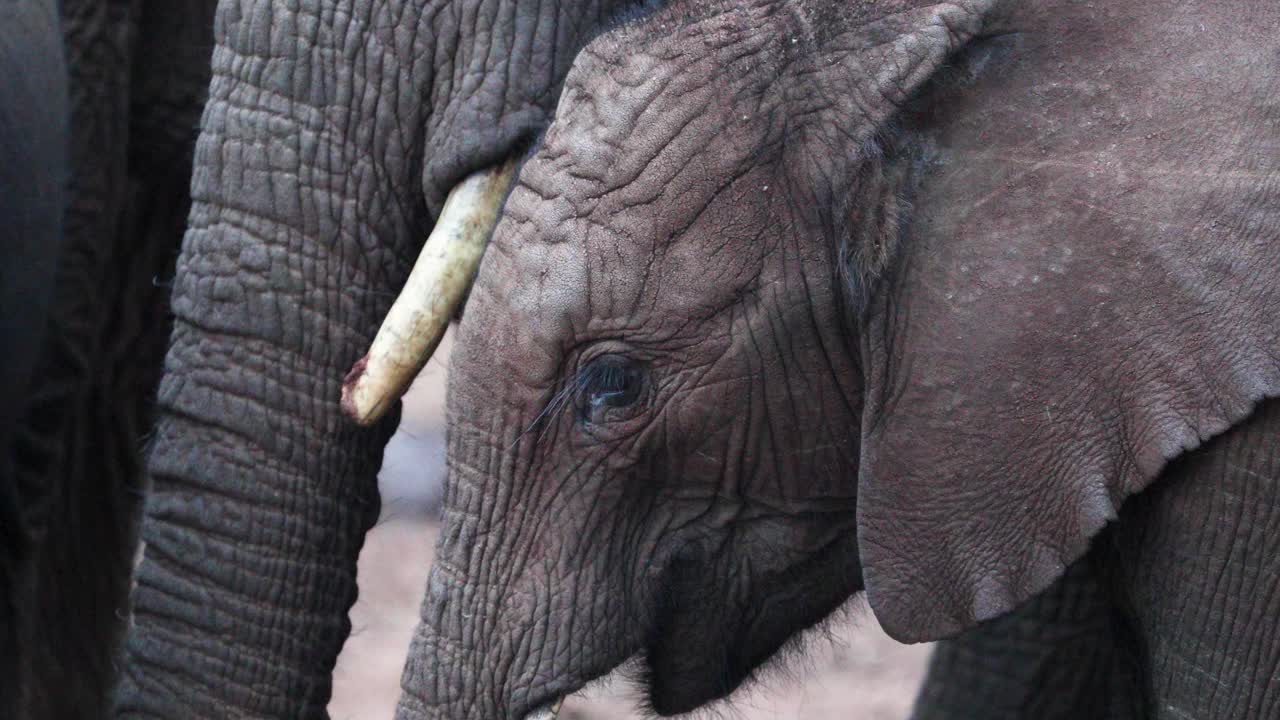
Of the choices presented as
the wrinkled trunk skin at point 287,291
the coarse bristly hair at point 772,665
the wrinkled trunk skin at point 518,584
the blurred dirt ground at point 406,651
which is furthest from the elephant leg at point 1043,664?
the wrinkled trunk skin at point 287,291

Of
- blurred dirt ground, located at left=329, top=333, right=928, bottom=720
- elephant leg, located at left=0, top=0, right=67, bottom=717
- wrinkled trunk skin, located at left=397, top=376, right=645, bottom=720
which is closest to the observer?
wrinkled trunk skin, located at left=397, top=376, right=645, bottom=720

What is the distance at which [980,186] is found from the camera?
2396 mm

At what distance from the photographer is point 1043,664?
3660mm

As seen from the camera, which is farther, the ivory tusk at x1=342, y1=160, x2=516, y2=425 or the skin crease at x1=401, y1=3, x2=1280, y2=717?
the ivory tusk at x1=342, y1=160, x2=516, y2=425

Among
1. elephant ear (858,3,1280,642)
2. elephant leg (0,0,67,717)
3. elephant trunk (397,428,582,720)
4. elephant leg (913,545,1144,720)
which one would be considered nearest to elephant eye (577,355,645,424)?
elephant trunk (397,428,582,720)

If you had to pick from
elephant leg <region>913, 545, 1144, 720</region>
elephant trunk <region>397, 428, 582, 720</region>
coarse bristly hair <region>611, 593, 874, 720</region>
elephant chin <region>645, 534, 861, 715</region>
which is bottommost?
elephant leg <region>913, 545, 1144, 720</region>

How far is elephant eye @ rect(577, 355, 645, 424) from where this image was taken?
2.52 m

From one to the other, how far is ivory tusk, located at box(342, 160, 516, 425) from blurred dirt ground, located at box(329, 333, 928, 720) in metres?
1.80

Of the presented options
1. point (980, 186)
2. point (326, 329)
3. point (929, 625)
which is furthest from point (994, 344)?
point (326, 329)

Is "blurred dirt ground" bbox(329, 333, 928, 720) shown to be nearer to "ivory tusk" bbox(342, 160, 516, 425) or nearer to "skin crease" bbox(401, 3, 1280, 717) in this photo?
"ivory tusk" bbox(342, 160, 516, 425)

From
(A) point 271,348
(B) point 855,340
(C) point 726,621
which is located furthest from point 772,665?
(A) point 271,348

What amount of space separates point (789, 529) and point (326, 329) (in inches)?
31.0

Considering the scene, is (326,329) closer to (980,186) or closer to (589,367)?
(589,367)

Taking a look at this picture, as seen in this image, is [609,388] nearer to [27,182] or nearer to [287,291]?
[287,291]
